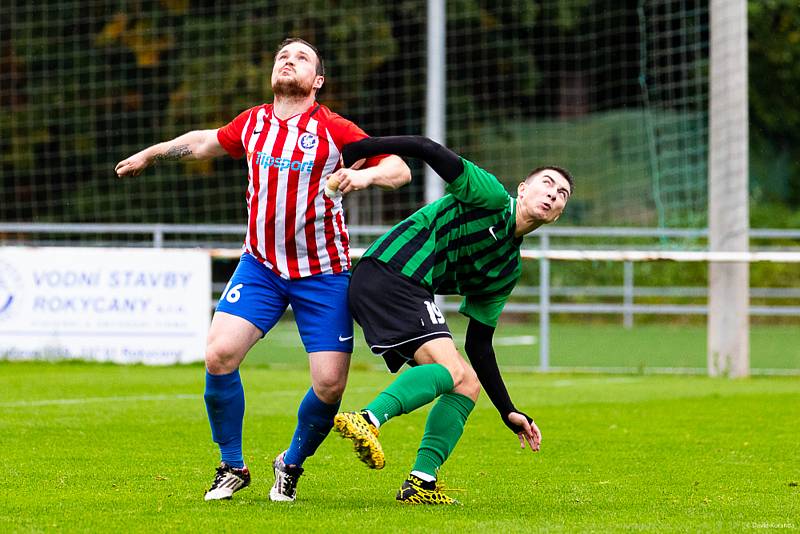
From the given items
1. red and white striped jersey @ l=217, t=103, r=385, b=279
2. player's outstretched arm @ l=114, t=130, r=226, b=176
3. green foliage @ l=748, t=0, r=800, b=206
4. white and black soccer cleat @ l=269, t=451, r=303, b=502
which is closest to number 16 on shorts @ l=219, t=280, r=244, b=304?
red and white striped jersey @ l=217, t=103, r=385, b=279

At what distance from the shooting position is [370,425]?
538 centimetres

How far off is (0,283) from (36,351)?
0.81 m

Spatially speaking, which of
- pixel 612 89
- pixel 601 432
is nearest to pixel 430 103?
pixel 601 432

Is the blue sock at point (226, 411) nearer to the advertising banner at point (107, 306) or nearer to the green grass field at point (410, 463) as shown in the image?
the green grass field at point (410, 463)

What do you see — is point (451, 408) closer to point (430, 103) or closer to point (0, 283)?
point (0, 283)

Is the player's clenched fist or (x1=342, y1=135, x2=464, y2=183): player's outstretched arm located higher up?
(x1=342, y1=135, x2=464, y2=183): player's outstretched arm

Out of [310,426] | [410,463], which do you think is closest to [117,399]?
[410,463]

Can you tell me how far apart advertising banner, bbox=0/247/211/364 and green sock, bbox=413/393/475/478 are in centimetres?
886

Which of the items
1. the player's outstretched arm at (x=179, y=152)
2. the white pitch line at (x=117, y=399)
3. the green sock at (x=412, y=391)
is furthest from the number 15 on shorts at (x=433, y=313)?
the white pitch line at (x=117, y=399)

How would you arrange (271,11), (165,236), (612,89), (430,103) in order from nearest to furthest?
1. (430,103)
2. (271,11)
3. (165,236)
4. (612,89)

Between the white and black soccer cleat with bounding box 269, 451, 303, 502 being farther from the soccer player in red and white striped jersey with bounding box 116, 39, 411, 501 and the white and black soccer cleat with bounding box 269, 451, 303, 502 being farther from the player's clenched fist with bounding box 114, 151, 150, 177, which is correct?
the player's clenched fist with bounding box 114, 151, 150, 177

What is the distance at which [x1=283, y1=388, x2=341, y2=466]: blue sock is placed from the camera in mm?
6250

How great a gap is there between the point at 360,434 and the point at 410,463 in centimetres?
236

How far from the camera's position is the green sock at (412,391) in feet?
18.4
